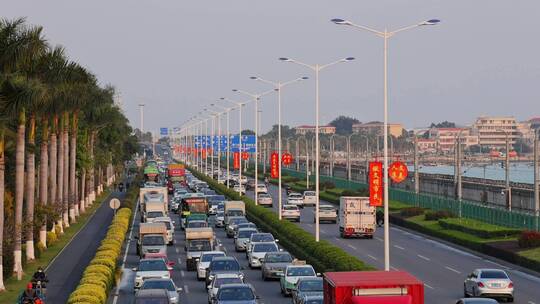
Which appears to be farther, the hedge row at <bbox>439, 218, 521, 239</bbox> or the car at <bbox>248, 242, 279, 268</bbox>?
the hedge row at <bbox>439, 218, 521, 239</bbox>

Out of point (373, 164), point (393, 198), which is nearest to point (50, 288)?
point (373, 164)

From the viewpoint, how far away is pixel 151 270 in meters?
44.4

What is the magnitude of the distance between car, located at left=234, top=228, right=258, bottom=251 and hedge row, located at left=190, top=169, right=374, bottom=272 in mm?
1839

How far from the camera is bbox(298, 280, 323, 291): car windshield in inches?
1458

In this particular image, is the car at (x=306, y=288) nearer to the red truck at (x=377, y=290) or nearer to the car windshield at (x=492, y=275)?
the car windshield at (x=492, y=275)

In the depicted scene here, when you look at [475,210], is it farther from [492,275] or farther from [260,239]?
[492,275]

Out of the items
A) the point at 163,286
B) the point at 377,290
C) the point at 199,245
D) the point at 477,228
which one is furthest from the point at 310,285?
the point at 477,228

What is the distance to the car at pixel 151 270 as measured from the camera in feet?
143

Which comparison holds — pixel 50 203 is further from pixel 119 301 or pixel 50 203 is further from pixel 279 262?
pixel 119 301

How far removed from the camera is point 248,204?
9212cm

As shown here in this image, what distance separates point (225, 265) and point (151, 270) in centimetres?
305

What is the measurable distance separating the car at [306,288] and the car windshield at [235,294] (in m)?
1.87

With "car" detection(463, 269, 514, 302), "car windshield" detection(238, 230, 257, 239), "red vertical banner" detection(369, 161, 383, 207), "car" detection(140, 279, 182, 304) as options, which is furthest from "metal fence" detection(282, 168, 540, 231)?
"car" detection(140, 279, 182, 304)

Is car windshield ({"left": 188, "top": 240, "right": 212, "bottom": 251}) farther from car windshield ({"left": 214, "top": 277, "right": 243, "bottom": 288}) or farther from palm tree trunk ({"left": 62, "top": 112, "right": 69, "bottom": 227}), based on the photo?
palm tree trunk ({"left": 62, "top": 112, "right": 69, "bottom": 227})
